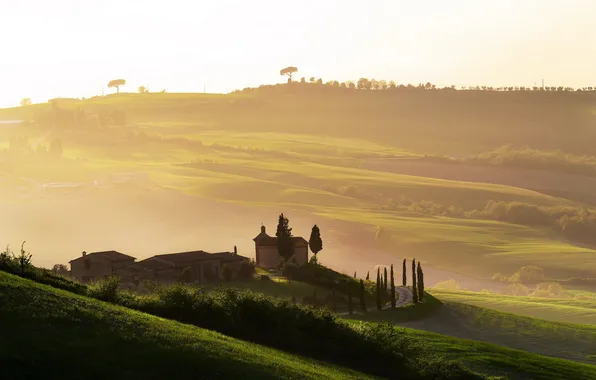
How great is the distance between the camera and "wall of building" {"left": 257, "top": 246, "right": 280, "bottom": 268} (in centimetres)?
12706

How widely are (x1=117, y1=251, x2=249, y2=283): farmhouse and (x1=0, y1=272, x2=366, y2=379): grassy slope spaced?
235ft

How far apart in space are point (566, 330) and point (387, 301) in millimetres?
20012

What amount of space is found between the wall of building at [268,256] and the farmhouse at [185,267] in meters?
10.3

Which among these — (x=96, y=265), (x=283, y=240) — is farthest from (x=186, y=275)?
(x=283, y=240)

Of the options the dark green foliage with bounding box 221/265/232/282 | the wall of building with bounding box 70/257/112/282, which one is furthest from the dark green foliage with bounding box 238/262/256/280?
the wall of building with bounding box 70/257/112/282

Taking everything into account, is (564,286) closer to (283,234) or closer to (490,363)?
(283,234)

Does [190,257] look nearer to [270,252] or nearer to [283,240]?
[283,240]

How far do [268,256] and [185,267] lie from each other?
20.0 meters

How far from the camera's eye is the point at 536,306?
422 ft

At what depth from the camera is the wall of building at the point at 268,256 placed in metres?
127

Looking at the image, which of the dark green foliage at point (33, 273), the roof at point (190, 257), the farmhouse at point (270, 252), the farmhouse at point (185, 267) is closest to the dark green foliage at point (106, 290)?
the dark green foliage at point (33, 273)

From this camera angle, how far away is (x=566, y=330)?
96375mm

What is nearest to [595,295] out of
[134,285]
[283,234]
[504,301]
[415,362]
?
[504,301]

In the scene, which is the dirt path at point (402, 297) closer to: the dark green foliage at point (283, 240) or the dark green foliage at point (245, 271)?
the dark green foliage at point (283, 240)
